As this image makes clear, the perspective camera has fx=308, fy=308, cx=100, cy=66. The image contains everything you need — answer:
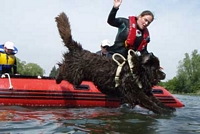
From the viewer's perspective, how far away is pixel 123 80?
6645mm

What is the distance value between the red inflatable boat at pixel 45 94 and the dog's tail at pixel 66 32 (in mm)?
2253

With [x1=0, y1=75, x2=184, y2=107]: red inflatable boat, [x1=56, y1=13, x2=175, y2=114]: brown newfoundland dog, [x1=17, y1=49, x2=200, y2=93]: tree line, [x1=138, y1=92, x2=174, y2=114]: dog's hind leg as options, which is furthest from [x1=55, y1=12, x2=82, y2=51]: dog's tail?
[x1=17, y1=49, x2=200, y2=93]: tree line

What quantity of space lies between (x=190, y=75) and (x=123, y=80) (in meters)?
86.5

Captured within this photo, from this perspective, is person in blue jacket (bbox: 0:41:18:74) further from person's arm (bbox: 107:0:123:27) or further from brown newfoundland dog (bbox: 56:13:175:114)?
person's arm (bbox: 107:0:123:27)

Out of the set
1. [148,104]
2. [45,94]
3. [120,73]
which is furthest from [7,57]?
[148,104]

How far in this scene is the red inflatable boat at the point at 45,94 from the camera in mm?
9125

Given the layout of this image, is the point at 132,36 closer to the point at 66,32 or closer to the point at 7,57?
the point at 66,32

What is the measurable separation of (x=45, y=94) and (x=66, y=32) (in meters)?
2.47

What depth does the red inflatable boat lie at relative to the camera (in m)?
9.12

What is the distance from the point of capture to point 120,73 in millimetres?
6711

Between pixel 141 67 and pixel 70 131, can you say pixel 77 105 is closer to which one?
pixel 141 67

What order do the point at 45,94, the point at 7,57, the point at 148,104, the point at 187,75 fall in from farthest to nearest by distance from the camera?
the point at 187,75, the point at 7,57, the point at 45,94, the point at 148,104

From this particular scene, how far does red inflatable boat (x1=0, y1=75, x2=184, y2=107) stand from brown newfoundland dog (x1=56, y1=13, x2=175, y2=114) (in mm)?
1951

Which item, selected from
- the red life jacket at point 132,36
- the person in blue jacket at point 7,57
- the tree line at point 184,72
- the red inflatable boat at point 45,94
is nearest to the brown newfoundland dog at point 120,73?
the red life jacket at point 132,36
